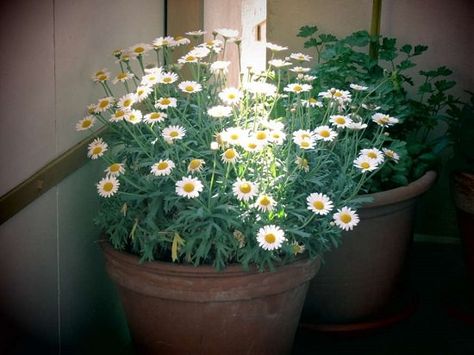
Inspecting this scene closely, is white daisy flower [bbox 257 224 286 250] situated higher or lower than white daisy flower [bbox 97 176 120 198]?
lower

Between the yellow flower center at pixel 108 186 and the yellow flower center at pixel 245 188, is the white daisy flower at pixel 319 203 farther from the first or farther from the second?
the yellow flower center at pixel 108 186

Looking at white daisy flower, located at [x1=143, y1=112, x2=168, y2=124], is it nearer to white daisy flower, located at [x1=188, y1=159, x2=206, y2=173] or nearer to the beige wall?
white daisy flower, located at [x1=188, y1=159, x2=206, y2=173]

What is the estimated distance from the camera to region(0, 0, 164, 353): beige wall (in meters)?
2.10

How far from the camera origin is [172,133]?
2047 mm

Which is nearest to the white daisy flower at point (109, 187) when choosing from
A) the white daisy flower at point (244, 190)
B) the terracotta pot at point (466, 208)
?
the white daisy flower at point (244, 190)

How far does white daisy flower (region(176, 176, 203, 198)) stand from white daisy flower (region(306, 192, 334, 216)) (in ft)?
1.07

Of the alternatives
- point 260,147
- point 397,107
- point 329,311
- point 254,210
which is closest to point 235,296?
point 254,210

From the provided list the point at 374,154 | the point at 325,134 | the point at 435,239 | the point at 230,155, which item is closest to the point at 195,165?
the point at 230,155

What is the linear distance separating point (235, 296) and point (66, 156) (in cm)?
77

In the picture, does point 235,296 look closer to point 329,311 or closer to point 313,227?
point 313,227

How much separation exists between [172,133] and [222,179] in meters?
0.20

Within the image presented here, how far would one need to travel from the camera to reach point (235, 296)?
79.0 inches

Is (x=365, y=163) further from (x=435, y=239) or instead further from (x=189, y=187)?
(x=435, y=239)

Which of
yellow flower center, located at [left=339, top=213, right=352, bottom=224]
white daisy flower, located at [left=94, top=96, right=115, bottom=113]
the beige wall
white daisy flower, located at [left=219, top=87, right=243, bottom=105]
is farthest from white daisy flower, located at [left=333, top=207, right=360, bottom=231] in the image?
the beige wall
